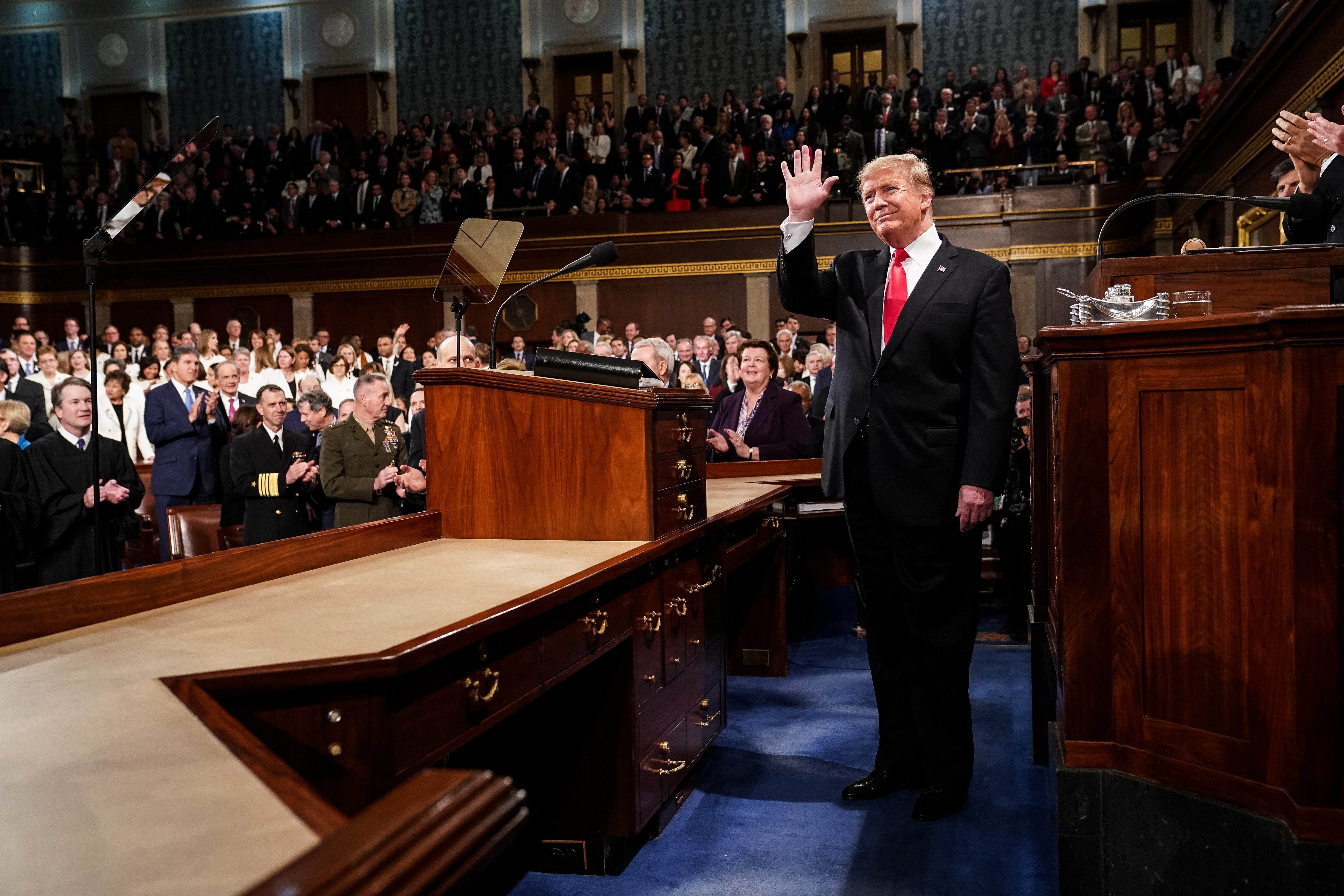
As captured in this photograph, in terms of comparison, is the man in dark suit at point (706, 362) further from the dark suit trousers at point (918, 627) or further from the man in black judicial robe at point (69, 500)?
the dark suit trousers at point (918, 627)

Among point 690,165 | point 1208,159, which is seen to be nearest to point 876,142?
point 690,165

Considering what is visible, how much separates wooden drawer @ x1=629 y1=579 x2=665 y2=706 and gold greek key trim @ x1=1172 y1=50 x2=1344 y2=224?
12.3ft

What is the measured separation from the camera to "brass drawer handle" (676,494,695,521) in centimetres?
287

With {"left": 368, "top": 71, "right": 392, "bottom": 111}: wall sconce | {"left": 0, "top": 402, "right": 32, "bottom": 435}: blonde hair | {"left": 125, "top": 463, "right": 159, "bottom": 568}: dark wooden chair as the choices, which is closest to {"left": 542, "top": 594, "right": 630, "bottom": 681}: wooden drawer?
{"left": 0, "top": 402, "right": 32, "bottom": 435}: blonde hair

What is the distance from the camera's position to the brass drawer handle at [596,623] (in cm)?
222

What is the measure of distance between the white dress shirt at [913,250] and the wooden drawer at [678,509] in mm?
675

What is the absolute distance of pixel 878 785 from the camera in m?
3.00

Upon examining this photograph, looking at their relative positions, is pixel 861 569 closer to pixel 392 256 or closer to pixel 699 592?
pixel 699 592

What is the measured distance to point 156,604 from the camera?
1836 mm

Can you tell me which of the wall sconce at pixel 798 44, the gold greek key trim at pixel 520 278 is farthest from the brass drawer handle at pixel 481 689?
the wall sconce at pixel 798 44

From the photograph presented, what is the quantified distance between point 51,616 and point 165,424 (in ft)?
16.1

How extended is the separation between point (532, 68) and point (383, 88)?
2.39 m

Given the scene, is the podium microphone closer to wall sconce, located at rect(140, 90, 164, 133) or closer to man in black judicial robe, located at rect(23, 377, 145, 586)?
man in black judicial robe, located at rect(23, 377, 145, 586)

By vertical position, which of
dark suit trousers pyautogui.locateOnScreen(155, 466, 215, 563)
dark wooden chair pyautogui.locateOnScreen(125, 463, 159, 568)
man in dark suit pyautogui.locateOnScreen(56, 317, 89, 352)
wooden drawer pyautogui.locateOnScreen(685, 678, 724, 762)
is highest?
man in dark suit pyautogui.locateOnScreen(56, 317, 89, 352)
